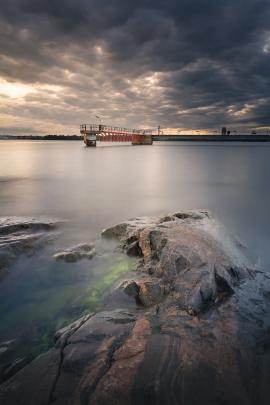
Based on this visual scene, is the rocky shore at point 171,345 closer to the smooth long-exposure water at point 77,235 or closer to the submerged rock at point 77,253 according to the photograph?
the smooth long-exposure water at point 77,235

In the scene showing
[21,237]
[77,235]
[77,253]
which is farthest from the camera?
[77,235]

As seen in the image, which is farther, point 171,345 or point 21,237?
point 21,237

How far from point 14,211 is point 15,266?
18.2 ft

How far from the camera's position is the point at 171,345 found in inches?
125

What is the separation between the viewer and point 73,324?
363 centimetres

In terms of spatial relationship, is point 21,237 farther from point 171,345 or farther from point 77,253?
point 171,345

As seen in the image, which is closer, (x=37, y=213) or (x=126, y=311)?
(x=126, y=311)

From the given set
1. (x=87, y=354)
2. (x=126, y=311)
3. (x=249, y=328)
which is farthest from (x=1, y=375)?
(x=249, y=328)

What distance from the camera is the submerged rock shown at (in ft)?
18.8

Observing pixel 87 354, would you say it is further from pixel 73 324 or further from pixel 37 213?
pixel 37 213

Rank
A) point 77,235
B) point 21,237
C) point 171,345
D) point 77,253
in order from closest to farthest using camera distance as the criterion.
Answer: point 171,345, point 77,253, point 21,237, point 77,235

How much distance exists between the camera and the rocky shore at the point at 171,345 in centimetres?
262

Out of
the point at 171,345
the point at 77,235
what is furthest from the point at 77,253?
the point at 171,345

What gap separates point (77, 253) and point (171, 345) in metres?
3.25
